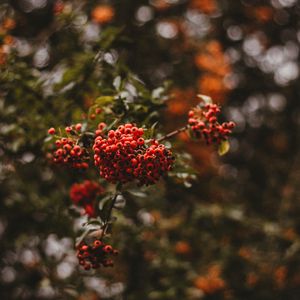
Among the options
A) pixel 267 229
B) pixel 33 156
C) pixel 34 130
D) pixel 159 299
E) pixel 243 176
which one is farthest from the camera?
pixel 243 176

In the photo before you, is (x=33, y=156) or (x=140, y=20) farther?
(x=140, y=20)

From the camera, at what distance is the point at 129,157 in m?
1.85

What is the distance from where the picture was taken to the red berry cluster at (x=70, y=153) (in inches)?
80.1

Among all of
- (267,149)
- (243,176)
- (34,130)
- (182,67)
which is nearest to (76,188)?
(34,130)

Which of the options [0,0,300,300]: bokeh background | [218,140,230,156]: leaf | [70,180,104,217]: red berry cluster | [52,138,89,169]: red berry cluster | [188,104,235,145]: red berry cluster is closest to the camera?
[52,138,89,169]: red berry cluster

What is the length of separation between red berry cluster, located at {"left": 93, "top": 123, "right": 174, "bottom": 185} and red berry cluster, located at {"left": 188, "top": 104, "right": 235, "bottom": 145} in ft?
1.01

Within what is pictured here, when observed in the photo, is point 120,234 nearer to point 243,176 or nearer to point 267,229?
point 267,229

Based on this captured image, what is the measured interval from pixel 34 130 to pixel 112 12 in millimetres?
2457

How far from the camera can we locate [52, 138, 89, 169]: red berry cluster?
2.03 m

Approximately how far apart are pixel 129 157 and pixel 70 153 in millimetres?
333

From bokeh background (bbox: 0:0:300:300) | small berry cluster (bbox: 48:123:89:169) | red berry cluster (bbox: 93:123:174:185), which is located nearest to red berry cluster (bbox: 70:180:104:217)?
bokeh background (bbox: 0:0:300:300)

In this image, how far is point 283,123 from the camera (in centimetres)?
604

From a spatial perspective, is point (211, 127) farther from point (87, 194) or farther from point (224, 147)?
point (87, 194)

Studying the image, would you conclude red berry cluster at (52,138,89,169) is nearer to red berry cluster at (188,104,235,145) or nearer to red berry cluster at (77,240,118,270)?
red berry cluster at (77,240,118,270)
